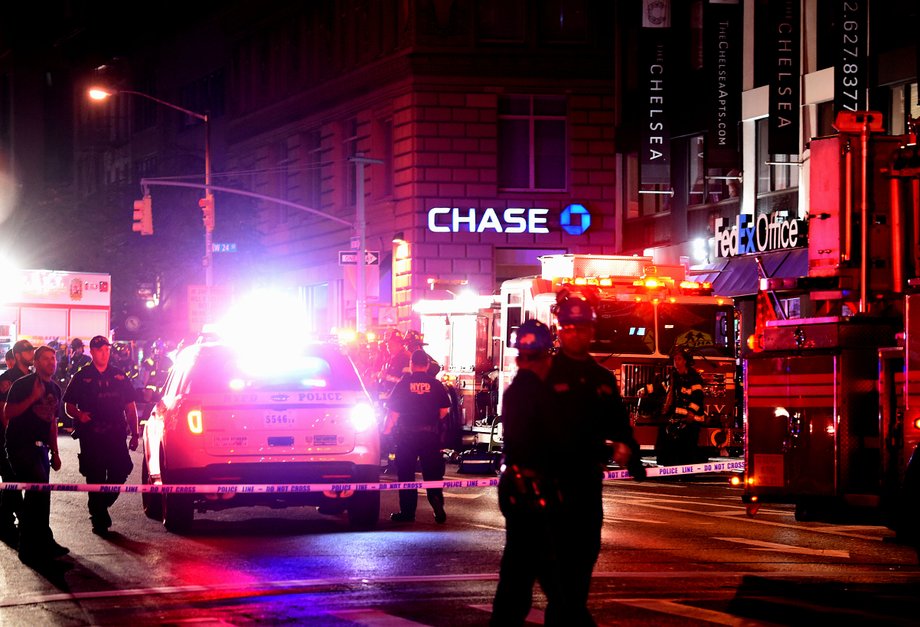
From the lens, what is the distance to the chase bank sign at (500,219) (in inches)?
1713

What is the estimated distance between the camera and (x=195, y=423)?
49.0 feet

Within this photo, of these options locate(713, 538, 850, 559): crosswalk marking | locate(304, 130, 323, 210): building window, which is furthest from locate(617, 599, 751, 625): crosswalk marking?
locate(304, 130, 323, 210): building window

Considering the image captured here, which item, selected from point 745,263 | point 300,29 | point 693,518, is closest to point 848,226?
point 693,518

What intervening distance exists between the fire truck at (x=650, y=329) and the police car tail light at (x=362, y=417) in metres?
6.80

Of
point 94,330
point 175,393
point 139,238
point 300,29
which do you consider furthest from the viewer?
point 139,238

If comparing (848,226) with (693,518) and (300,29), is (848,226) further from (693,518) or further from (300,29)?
(300,29)

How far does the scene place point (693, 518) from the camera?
53.5 feet

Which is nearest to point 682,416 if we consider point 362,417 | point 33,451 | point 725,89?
point 362,417

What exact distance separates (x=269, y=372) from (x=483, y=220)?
2834cm

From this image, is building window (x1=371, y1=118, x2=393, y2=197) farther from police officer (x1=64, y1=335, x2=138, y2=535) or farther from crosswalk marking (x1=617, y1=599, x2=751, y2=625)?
crosswalk marking (x1=617, y1=599, x2=751, y2=625)

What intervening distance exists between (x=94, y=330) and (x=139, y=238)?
23928 mm

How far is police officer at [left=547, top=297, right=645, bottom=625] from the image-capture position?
27.0 feet

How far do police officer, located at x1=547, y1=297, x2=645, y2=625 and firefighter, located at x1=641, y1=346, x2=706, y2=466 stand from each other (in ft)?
42.1

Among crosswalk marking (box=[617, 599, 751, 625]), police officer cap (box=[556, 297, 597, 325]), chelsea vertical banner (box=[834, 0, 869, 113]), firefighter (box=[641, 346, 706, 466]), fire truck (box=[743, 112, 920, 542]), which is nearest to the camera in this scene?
police officer cap (box=[556, 297, 597, 325])
